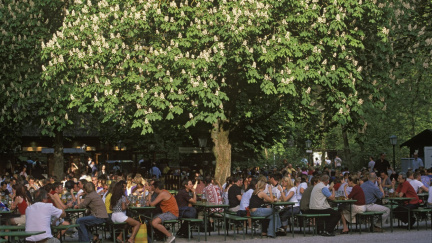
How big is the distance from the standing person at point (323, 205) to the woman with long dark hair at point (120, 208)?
5073 millimetres

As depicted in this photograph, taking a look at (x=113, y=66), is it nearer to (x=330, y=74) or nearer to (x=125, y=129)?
(x=125, y=129)

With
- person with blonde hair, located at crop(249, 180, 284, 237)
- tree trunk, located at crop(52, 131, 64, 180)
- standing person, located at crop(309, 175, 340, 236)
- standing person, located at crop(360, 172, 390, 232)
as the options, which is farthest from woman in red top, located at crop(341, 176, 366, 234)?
tree trunk, located at crop(52, 131, 64, 180)

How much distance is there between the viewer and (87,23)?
106ft

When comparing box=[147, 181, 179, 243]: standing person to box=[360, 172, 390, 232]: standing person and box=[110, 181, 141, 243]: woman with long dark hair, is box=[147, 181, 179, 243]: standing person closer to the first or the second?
box=[110, 181, 141, 243]: woman with long dark hair

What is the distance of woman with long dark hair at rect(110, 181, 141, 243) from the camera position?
19.1 m

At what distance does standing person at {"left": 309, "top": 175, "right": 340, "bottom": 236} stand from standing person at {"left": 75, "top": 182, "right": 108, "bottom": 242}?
5.74 metres

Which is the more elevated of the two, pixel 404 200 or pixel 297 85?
pixel 297 85

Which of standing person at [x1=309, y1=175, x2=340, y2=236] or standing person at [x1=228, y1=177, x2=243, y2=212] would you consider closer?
standing person at [x1=309, y1=175, x2=340, y2=236]

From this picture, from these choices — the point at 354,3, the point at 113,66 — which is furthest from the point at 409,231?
the point at 113,66

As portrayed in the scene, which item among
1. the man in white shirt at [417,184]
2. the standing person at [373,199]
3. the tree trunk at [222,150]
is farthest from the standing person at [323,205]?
the tree trunk at [222,150]

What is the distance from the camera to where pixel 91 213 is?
63.9ft

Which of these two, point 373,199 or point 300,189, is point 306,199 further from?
point 373,199

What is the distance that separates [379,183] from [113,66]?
11971mm

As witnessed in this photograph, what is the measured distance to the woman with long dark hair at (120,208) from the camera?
19094 millimetres
